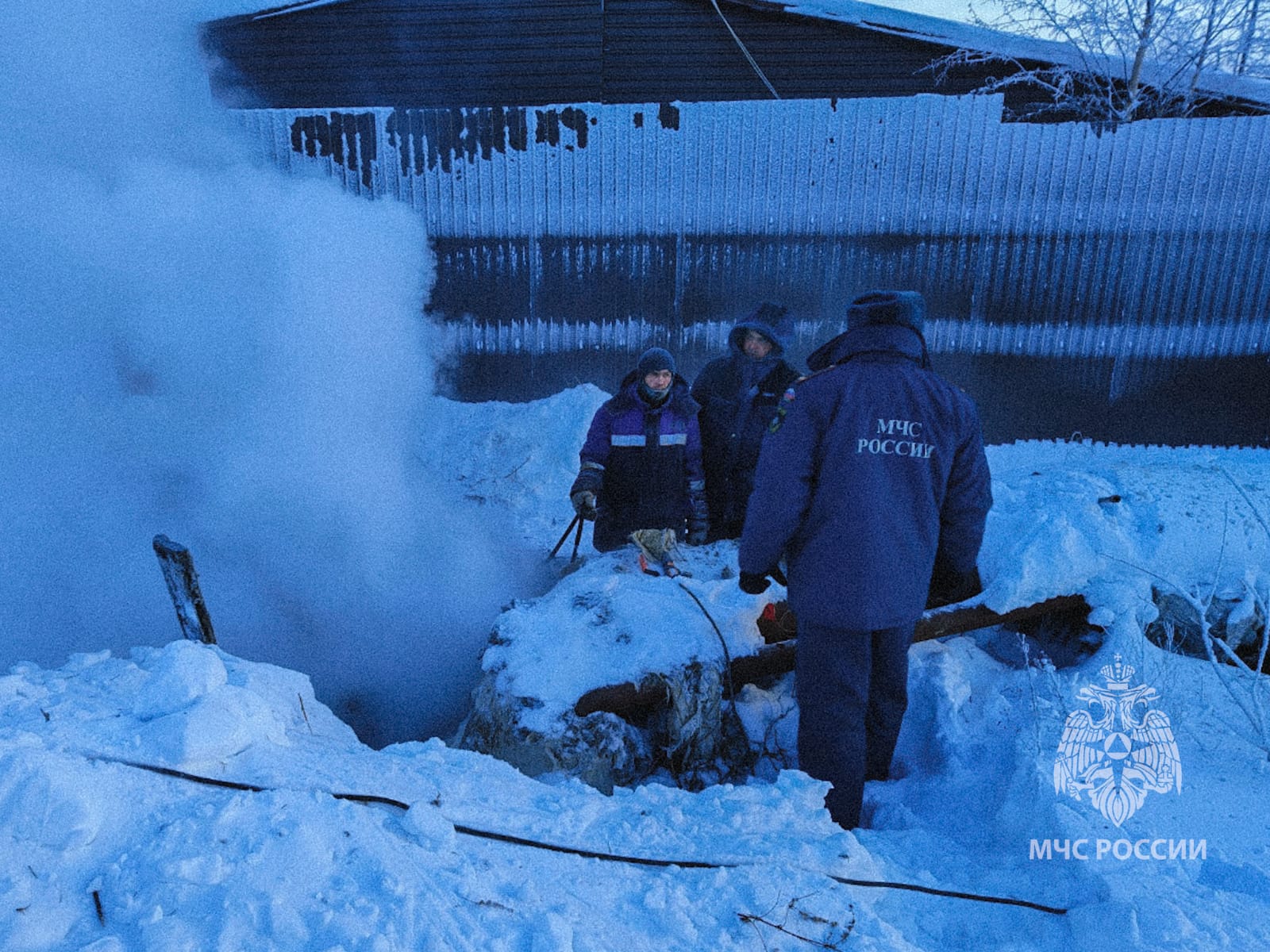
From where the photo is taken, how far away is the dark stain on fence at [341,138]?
21.4ft

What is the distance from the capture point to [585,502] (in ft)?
14.0

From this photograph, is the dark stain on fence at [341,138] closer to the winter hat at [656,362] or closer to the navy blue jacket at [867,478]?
the winter hat at [656,362]

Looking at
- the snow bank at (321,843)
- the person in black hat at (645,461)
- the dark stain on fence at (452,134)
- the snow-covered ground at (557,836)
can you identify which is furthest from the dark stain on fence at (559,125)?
the snow bank at (321,843)

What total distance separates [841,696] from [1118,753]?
46.6 inches

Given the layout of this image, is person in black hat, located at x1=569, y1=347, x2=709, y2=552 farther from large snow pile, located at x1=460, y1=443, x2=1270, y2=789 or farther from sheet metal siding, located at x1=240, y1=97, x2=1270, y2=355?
sheet metal siding, located at x1=240, y1=97, x2=1270, y2=355

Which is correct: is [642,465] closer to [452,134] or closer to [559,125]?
[559,125]

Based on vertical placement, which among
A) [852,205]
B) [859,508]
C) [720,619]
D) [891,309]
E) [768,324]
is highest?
[852,205]

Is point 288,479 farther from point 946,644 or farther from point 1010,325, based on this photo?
point 1010,325

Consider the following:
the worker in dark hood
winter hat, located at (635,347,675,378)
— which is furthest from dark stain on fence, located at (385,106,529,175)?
winter hat, located at (635,347,675,378)

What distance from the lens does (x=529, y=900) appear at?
1.81 meters

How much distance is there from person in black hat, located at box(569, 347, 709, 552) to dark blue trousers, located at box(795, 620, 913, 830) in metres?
1.88

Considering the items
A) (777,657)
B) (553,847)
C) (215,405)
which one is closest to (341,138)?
(215,405)

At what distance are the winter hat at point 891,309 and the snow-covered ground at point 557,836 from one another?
6.04 feet

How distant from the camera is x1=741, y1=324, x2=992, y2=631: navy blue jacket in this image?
2.55 metres
